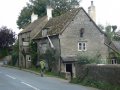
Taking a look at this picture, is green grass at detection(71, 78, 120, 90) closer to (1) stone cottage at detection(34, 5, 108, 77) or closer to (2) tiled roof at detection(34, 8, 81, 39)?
(1) stone cottage at detection(34, 5, 108, 77)

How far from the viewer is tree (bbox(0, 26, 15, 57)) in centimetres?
9181

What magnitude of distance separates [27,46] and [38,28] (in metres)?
4.09

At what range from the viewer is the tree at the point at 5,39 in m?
91.8

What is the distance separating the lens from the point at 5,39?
300 feet

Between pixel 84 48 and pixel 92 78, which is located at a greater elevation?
pixel 84 48

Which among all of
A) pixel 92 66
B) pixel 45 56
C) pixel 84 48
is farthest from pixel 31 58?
pixel 92 66

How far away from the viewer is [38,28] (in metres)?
62.7

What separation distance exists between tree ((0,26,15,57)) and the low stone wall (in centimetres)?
6010

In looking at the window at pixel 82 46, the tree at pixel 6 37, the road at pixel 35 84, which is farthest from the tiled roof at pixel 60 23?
the tree at pixel 6 37

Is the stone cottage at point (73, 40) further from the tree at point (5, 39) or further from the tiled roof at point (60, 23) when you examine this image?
the tree at point (5, 39)

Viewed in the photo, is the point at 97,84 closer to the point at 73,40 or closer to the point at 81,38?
the point at 73,40

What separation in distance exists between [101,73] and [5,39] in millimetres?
66537

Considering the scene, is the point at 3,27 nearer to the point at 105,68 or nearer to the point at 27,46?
the point at 27,46

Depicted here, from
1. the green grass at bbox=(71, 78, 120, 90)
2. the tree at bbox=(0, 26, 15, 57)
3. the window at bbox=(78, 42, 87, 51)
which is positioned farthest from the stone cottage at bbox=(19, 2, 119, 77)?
the tree at bbox=(0, 26, 15, 57)
